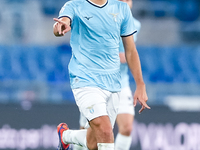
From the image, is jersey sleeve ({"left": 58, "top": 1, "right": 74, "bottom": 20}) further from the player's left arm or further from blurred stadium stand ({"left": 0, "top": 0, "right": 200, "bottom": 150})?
blurred stadium stand ({"left": 0, "top": 0, "right": 200, "bottom": 150})

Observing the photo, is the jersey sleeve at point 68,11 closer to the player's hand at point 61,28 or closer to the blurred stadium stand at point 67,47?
the player's hand at point 61,28

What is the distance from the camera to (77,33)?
136 inches

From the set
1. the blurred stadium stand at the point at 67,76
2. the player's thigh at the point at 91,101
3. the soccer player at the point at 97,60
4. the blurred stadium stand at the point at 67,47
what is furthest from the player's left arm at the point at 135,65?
the blurred stadium stand at the point at 67,47

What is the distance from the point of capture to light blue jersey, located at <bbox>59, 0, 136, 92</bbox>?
339 cm

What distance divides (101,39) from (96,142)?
34.4 inches

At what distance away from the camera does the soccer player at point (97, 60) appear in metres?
3.29

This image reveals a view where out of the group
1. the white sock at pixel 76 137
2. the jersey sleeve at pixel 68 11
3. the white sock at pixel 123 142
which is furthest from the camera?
the white sock at pixel 123 142

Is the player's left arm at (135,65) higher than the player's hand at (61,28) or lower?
lower

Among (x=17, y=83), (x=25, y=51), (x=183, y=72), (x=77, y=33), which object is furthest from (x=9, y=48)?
(x=77, y=33)

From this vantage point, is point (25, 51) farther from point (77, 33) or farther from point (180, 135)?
point (77, 33)

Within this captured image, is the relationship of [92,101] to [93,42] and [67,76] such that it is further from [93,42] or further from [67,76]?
[67,76]

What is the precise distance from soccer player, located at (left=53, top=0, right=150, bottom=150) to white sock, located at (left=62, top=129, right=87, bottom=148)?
162 mm

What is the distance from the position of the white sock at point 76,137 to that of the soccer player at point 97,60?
0.16m

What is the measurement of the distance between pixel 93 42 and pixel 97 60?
0.15 metres
